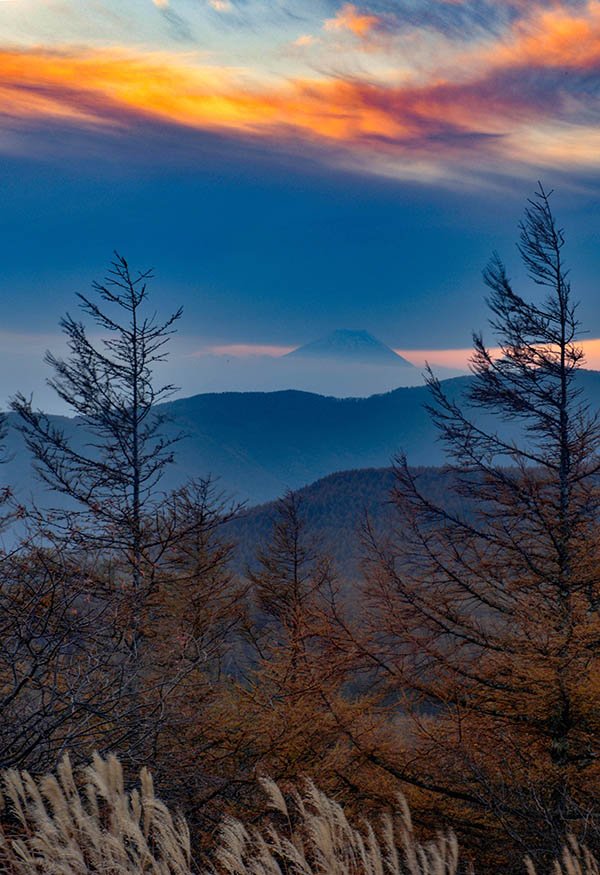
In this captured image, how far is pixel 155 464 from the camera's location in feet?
50.1

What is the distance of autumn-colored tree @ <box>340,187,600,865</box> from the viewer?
8414 millimetres

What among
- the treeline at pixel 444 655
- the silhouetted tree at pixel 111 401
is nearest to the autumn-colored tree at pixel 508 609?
the treeline at pixel 444 655

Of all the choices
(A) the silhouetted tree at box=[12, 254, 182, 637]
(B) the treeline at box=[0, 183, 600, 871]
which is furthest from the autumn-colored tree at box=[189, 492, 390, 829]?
(A) the silhouetted tree at box=[12, 254, 182, 637]

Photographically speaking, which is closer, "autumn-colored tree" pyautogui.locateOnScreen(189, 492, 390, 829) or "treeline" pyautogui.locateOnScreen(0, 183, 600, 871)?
"treeline" pyautogui.locateOnScreen(0, 183, 600, 871)

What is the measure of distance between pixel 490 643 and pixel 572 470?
3032 mm

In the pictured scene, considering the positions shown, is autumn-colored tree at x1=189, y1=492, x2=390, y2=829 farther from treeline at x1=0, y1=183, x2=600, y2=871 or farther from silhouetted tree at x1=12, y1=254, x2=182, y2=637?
silhouetted tree at x1=12, y1=254, x2=182, y2=637

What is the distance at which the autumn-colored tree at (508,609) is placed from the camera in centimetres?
841

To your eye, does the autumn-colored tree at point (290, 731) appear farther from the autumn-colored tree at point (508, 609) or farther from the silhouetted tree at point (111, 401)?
the silhouetted tree at point (111, 401)

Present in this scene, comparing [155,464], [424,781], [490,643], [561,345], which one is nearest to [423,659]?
[490,643]

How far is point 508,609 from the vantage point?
9.51 metres

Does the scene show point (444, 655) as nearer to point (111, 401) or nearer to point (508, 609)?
point (508, 609)

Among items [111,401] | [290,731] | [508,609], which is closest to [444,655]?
[508,609]

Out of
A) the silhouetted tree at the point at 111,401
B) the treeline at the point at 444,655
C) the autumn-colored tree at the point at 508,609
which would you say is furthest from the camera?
the silhouetted tree at the point at 111,401

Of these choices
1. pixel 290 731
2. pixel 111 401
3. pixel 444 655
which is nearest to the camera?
pixel 290 731
